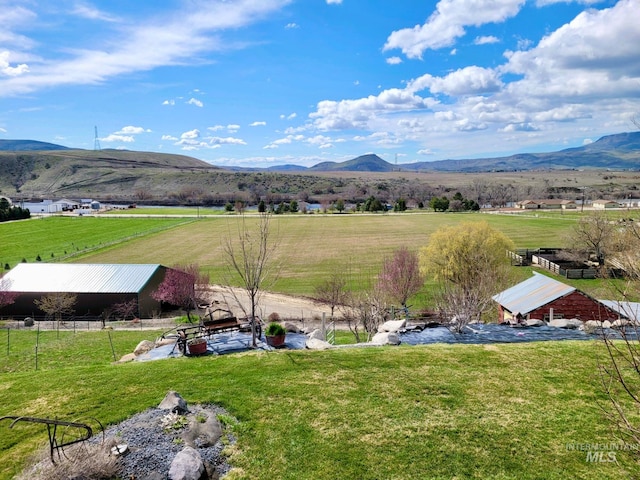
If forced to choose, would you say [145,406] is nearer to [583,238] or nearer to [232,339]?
[232,339]

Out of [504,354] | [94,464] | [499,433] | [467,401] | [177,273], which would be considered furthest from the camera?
[177,273]

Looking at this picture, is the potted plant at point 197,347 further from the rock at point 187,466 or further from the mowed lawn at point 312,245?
the mowed lawn at point 312,245

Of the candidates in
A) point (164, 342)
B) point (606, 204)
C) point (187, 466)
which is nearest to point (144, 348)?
point (164, 342)

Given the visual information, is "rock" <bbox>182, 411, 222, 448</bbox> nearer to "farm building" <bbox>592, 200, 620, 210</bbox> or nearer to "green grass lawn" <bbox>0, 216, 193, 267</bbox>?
"green grass lawn" <bbox>0, 216, 193, 267</bbox>

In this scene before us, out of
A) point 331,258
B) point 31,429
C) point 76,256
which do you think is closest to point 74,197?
point 76,256

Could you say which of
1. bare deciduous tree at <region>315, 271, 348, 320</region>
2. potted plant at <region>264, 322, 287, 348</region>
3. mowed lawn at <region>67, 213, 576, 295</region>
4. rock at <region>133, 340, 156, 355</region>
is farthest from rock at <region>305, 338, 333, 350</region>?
mowed lawn at <region>67, 213, 576, 295</region>

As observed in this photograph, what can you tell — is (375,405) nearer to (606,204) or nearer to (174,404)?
(174,404)

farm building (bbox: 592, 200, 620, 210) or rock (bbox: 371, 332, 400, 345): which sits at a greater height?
farm building (bbox: 592, 200, 620, 210)

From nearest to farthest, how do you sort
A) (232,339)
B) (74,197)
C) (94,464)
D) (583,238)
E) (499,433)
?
(94,464) → (499,433) → (232,339) → (583,238) → (74,197)
